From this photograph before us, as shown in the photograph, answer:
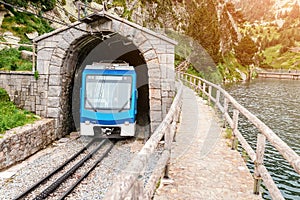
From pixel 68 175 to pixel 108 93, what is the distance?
4.05 meters

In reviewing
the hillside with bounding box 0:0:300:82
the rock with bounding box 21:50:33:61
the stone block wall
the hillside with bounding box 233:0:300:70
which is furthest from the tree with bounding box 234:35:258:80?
the stone block wall

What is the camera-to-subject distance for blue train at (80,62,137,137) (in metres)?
12.9

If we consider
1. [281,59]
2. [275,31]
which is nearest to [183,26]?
[281,59]

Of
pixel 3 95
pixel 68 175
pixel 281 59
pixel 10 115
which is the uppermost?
pixel 281 59

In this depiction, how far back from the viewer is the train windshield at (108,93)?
13.0m

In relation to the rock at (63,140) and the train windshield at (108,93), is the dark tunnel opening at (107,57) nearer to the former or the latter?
the rock at (63,140)

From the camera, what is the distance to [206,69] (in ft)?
141

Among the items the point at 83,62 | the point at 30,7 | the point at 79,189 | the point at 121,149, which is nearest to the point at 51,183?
the point at 79,189

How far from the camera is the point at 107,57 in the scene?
67.5 feet

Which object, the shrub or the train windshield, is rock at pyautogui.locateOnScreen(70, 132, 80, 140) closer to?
the train windshield

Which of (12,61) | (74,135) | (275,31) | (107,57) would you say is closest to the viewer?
(74,135)

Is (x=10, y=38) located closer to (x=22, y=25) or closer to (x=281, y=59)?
(x=22, y=25)

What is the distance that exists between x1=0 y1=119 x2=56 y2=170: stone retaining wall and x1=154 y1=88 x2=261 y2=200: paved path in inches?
202

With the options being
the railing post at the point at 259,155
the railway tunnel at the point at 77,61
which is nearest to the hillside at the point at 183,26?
the railway tunnel at the point at 77,61
